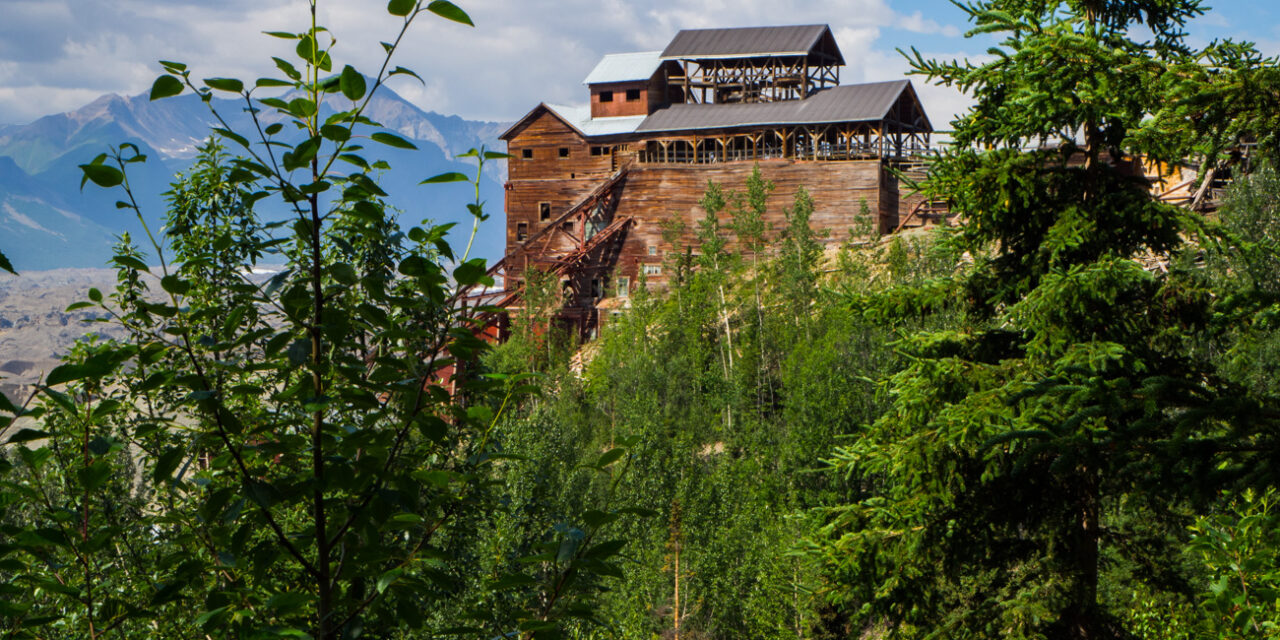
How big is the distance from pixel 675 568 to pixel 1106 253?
69.1ft

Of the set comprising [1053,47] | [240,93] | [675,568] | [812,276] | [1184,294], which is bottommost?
[675,568]

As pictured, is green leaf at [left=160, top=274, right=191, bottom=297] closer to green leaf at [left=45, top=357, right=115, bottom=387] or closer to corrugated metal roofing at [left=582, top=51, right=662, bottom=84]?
green leaf at [left=45, top=357, right=115, bottom=387]

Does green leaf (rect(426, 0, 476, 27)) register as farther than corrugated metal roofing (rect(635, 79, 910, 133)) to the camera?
No

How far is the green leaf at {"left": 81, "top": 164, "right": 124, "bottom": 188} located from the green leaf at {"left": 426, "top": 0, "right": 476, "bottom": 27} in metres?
1.01

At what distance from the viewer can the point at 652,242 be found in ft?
174

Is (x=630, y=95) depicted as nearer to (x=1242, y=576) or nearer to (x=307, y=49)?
(x=1242, y=576)

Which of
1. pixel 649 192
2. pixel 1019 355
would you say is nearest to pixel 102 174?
pixel 1019 355

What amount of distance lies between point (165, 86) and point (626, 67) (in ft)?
178

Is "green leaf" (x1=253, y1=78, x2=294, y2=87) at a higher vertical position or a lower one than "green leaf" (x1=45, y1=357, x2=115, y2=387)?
higher

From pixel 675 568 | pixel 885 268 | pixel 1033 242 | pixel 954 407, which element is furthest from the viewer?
pixel 885 268

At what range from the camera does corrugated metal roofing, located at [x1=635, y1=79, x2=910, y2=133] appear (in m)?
49.5

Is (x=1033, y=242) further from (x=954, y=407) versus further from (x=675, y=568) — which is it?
(x=675, y=568)

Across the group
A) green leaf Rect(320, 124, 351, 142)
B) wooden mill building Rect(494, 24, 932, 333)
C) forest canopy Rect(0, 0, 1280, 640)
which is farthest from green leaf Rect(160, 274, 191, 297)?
wooden mill building Rect(494, 24, 932, 333)

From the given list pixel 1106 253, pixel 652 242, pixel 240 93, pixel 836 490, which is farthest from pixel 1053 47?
pixel 652 242
